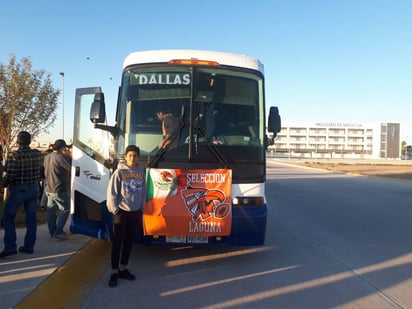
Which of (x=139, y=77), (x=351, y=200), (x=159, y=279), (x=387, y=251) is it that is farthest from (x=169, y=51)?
(x=351, y=200)

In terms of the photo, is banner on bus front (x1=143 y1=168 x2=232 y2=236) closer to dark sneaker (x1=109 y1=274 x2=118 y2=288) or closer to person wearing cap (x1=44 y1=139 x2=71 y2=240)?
dark sneaker (x1=109 y1=274 x2=118 y2=288)

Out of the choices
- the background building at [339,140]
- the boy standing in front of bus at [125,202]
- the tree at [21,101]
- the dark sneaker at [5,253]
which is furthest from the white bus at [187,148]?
the background building at [339,140]

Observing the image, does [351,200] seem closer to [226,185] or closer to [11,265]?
[226,185]

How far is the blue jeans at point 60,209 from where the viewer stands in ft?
23.6

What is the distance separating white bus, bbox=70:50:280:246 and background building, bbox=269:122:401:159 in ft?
440

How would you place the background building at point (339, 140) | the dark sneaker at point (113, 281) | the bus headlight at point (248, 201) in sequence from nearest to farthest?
1. the dark sneaker at point (113, 281)
2. the bus headlight at point (248, 201)
3. the background building at point (339, 140)

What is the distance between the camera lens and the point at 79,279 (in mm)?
5527

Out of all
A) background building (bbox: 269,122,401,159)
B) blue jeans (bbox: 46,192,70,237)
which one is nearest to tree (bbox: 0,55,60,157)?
blue jeans (bbox: 46,192,70,237)

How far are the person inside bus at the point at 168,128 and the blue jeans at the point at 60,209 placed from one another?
221 cm

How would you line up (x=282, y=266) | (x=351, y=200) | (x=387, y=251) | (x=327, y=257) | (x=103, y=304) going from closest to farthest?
1. (x=103, y=304)
2. (x=282, y=266)
3. (x=327, y=257)
4. (x=387, y=251)
5. (x=351, y=200)

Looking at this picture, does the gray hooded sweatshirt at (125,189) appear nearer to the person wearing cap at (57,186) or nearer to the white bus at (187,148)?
the white bus at (187,148)

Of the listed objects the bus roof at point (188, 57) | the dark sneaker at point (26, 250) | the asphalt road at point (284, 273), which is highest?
the bus roof at point (188, 57)

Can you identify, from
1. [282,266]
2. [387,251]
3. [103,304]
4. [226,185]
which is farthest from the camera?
[387,251]

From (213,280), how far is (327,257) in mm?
2412
